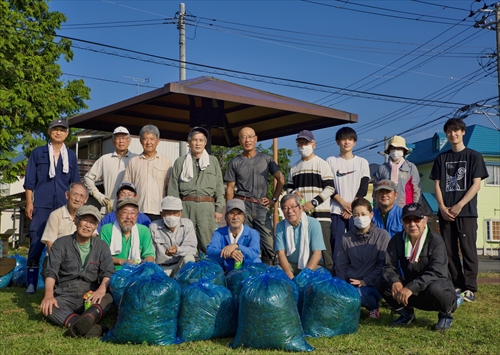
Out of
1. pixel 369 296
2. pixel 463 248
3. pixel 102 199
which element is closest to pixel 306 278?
pixel 369 296

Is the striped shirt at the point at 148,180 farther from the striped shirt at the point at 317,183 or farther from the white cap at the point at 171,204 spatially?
the striped shirt at the point at 317,183

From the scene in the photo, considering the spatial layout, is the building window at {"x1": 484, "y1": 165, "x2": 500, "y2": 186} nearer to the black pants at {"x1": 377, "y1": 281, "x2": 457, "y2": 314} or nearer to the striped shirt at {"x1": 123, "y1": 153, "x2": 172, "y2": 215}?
the striped shirt at {"x1": 123, "y1": 153, "x2": 172, "y2": 215}

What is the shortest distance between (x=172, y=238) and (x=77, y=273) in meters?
1.17

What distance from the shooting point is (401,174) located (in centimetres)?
676

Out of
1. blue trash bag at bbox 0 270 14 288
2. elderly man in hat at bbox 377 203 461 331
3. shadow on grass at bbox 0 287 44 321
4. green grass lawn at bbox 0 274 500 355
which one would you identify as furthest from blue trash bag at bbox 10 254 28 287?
elderly man in hat at bbox 377 203 461 331

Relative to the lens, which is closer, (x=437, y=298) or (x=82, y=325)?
(x=82, y=325)

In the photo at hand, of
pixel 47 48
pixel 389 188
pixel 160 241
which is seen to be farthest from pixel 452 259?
pixel 47 48

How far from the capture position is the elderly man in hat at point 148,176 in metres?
6.69

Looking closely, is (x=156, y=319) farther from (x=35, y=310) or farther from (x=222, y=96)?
(x=222, y=96)

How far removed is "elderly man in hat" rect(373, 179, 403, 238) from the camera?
6.16 m

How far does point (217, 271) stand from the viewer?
5.11m

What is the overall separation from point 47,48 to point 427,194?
25.2m

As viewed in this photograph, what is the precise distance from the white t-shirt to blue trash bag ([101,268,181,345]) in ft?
9.80

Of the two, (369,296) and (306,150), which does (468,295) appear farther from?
(306,150)
